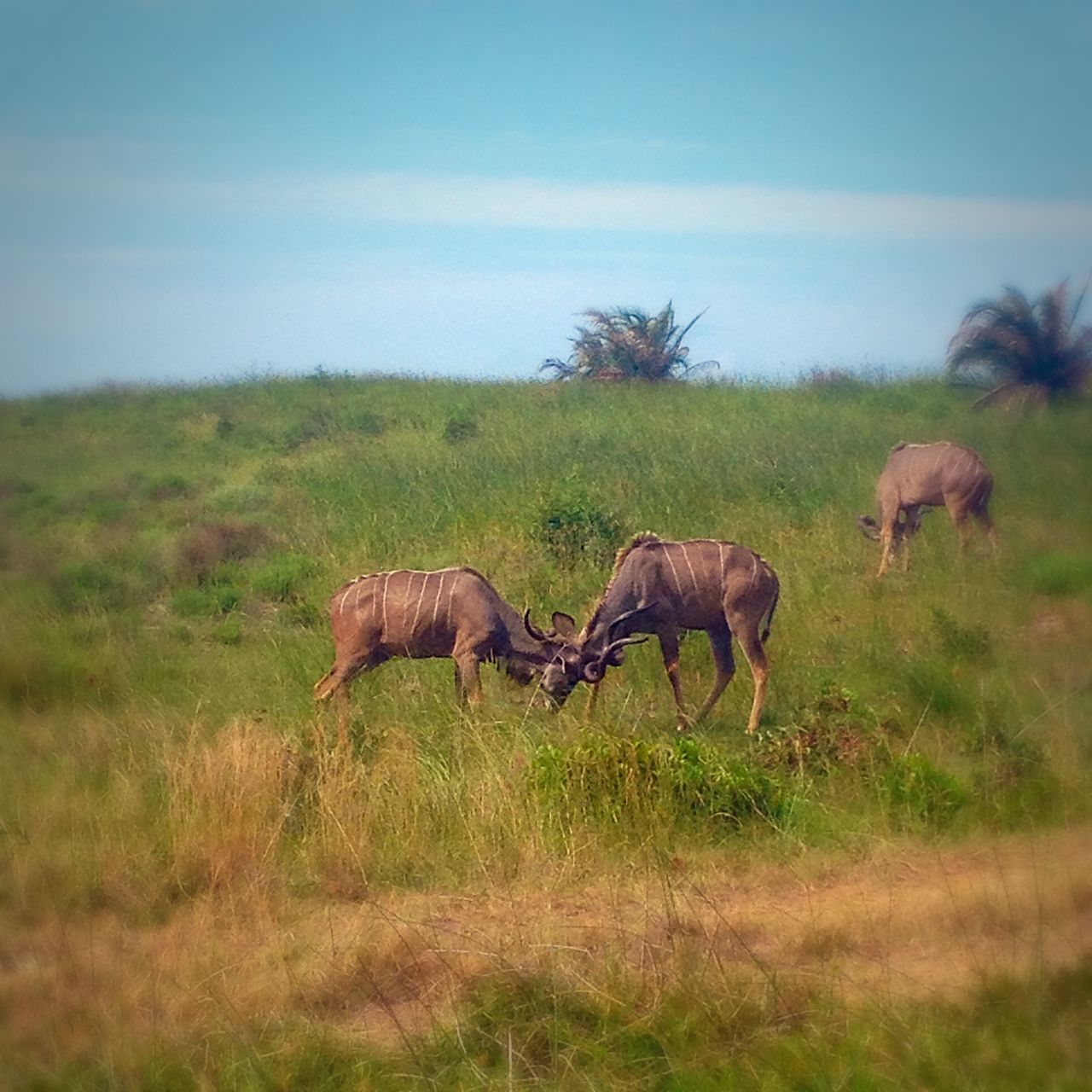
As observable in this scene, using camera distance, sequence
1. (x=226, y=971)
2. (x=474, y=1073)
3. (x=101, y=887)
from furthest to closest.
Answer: (x=101, y=887) < (x=226, y=971) < (x=474, y=1073)

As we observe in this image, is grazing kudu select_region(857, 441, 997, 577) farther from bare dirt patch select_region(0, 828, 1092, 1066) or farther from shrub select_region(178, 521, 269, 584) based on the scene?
shrub select_region(178, 521, 269, 584)

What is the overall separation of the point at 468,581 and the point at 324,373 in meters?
19.8

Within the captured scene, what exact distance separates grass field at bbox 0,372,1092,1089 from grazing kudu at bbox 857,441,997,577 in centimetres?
28

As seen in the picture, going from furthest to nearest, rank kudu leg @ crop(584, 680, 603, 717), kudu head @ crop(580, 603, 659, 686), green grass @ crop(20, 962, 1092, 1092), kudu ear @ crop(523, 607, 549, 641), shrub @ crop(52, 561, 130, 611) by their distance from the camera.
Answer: shrub @ crop(52, 561, 130, 611) → kudu ear @ crop(523, 607, 549, 641) → kudu head @ crop(580, 603, 659, 686) → kudu leg @ crop(584, 680, 603, 717) → green grass @ crop(20, 962, 1092, 1092)

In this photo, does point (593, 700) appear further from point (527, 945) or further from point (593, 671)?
point (527, 945)

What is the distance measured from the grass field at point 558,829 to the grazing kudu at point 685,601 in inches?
16.6

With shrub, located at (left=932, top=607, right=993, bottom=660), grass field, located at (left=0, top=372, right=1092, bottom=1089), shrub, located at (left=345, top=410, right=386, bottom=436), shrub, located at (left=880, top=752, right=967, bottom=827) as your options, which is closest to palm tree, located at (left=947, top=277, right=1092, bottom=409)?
grass field, located at (left=0, top=372, right=1092, bottom=1089)

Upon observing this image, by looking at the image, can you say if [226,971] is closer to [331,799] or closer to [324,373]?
[331,799]

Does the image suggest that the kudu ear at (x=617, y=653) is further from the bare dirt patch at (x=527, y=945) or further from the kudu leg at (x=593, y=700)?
the bare dirt patch at (x=527, y=945)

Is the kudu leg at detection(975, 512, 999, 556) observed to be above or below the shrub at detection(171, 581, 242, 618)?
above

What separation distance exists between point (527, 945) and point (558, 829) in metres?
1.36

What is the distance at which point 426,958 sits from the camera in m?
5.46

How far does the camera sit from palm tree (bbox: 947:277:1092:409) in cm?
1314

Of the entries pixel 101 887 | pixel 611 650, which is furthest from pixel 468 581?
pixel 101 887
